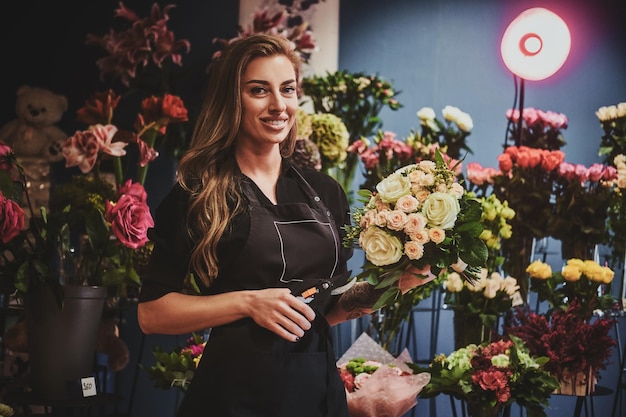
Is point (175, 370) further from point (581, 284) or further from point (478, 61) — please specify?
point (478, 61)

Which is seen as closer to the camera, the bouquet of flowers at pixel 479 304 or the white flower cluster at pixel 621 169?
the bouquet of flowers at pixel 479 304

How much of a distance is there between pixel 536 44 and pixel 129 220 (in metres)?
2.17

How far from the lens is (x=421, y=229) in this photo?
187 centimetres

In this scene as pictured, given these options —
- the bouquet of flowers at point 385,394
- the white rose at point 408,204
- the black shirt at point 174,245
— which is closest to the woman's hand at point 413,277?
the white rose at point 408,204

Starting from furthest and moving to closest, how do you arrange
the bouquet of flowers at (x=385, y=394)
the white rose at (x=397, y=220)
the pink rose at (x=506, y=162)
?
1. the pink rose at (x=506, y=162)
2. the bouquet of flowers at (x=385, y=394)
3. the white rose at (x=397, y=220)

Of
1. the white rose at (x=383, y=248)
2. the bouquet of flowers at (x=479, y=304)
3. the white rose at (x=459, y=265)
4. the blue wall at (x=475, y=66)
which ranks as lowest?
the bouquet of flowers at (x=479, y=304)

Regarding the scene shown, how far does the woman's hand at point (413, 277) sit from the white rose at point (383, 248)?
0.16 ft

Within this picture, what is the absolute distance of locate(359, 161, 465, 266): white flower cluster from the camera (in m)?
1.88

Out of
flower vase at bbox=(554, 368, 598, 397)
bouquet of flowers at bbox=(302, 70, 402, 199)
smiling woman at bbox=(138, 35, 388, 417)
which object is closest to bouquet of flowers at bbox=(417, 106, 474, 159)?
bouquet of flowers at bbox=(302, 70, 402, 199)

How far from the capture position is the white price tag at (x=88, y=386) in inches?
119

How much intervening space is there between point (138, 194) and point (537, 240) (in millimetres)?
1751

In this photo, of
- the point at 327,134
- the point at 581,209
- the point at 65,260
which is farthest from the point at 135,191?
the point at 581,209

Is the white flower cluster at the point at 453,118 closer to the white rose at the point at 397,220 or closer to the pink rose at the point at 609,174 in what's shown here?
the pink rose at the point at 609,174

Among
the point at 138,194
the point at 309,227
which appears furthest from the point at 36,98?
the point at 309,227
